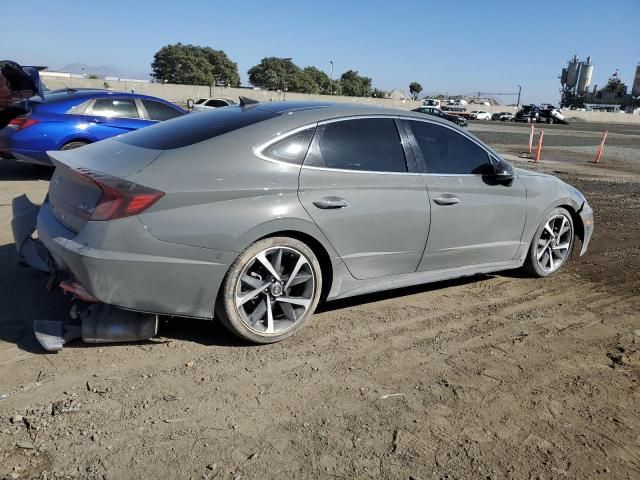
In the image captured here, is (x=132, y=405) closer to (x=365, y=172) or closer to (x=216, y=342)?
(x=216, y=342)

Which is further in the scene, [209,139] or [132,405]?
[209,139]

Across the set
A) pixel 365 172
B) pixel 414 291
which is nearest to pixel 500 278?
pixel 414 291

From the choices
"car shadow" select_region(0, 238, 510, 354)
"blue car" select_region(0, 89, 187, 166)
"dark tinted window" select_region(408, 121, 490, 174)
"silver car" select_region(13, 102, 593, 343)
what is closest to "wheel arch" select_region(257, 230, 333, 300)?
"silver car" select_region(13, 102, 593, 343)

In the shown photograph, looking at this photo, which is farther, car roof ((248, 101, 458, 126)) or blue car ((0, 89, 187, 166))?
blue car ((0, 89, 187, 166))

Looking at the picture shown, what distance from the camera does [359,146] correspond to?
405 cm

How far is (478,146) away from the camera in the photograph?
4.78 metres

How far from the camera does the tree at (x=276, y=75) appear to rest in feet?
333

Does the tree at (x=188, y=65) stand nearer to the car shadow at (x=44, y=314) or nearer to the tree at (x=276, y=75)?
the tree at (x=276, y=75)

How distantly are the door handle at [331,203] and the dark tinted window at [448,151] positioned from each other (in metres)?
0.94

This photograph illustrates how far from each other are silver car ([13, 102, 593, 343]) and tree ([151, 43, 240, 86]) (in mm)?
97656

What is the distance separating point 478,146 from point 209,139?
242 centimetres

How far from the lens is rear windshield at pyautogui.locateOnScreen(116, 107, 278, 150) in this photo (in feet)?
12.0

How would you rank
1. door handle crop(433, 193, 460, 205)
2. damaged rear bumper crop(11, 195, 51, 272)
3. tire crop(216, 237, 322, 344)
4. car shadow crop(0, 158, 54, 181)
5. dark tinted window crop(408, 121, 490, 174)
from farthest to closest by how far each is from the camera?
car shadow crop(0, 158, 54, 181) < dark tinted window crop(408, 121, 490, 174) < door handle crop(433, 193, 460, 205) < damaged rear bumper crop(11, 195, 51, 272) < tire crop(216, 237, 322, 344)

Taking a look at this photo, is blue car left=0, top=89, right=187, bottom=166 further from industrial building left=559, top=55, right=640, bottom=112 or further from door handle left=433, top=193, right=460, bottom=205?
industrial building left=559, top=55, right=640, bottom=112
